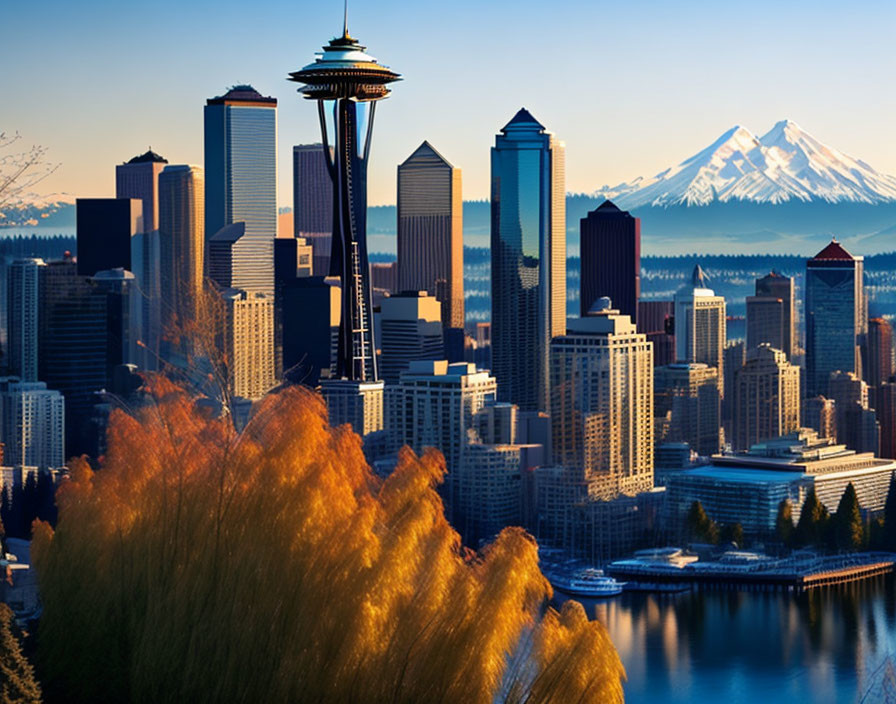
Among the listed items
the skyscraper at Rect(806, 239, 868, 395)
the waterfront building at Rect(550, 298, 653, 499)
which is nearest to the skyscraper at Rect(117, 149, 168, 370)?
the waterfront building at Rect(550, 298, 653, 499)

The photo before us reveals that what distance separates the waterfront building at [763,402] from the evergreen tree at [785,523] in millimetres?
8712

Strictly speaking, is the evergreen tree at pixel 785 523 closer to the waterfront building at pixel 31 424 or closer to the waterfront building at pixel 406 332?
the waterfront building at pixel 31 424

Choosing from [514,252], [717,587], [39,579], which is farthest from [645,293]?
[39,579]

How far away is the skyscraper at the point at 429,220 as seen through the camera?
42250 mm

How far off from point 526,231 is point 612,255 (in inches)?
151

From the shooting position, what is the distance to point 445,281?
41.9 metres

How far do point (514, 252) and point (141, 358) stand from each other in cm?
1256

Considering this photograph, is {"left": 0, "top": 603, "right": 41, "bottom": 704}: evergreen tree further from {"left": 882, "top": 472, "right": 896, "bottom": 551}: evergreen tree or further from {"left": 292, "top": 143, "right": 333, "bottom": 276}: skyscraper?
{"left": 292, "top": 143, "right": 333, "bottom": 276}: skyscraper

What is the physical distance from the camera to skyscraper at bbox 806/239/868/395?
41.1m

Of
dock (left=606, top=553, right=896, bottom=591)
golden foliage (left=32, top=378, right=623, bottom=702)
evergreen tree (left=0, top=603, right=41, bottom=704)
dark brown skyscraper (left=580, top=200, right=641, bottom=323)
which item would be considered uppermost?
dark brown skyscraper (left=580, top=200, right=641, bottom=323)

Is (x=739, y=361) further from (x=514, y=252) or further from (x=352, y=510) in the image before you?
(x=352, y=510)

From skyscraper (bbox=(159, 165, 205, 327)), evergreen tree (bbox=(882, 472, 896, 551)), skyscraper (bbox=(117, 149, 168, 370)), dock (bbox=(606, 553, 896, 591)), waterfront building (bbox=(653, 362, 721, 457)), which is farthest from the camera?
skyscraper (bbox=(159, 165, 205, 327))

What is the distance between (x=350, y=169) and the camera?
2806 centimetres

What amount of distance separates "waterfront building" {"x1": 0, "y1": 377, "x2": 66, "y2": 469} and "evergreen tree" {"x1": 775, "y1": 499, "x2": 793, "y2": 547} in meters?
10.6
